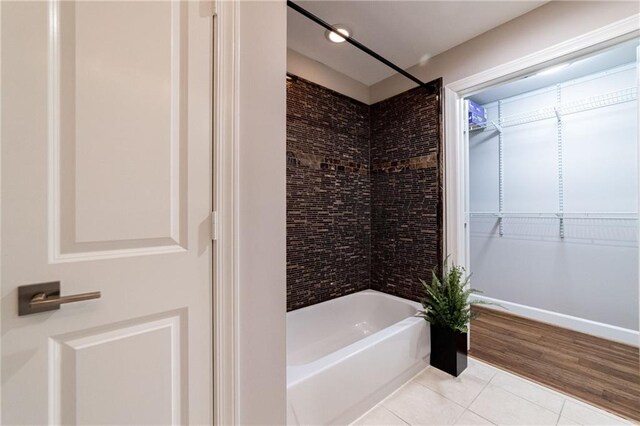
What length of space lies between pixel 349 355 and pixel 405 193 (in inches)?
61.0

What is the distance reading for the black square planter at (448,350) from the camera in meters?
1.83

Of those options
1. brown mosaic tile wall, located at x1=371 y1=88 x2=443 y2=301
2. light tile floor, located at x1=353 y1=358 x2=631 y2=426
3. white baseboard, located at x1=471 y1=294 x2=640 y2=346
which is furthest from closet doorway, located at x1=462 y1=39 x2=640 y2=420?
brown mosaic tile wall, located at x1=371 y1=88 x2=443 y2=301

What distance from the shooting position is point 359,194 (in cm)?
270

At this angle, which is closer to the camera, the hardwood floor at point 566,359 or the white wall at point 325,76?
the hardwood floor at point 566,359

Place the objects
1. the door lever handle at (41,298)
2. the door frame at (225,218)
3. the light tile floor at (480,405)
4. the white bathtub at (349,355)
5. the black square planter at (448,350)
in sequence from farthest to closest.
A: the black square planter at (448,350) → the light tile floor at (480,405) → the white bathtub at (349,355) → the door frame at (225,218) → the door lever handle at (41,298)

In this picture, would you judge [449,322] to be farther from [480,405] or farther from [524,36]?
[524,36]

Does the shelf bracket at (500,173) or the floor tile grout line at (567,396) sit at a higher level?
the shelf bracket at (500,173)

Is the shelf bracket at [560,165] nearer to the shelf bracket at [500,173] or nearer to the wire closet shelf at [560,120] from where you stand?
the wire closet shelf at [560,120]

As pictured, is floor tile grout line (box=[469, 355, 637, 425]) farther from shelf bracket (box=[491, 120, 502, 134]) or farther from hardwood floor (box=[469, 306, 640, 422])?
shelf bracket (box=[491, 120, 502, 134])

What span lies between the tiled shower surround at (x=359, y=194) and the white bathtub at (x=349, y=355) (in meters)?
0.15

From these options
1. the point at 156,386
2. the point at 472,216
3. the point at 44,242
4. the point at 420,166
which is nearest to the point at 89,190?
the point at 44,242

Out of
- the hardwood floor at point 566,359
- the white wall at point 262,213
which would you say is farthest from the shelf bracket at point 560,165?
the white wall at point 262,213

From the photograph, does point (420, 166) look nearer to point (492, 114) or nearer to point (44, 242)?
point (492, 114)

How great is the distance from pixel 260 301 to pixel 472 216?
10.7ft
